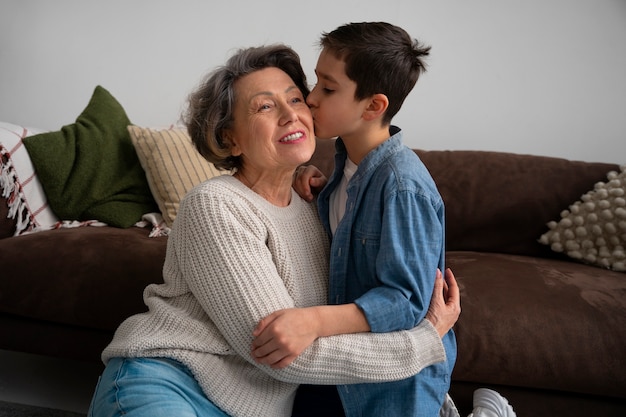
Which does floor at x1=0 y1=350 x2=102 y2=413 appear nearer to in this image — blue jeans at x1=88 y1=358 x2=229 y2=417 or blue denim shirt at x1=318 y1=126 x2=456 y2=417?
blue jeans at x1=88 y1=358 x2=229 y2=417

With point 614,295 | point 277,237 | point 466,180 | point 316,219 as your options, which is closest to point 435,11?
point 466,180

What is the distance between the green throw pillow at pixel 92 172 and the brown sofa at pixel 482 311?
162mm

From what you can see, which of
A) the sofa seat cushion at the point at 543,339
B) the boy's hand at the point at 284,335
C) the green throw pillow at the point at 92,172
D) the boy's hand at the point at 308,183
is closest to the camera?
the boy's hand at the point at 284,335

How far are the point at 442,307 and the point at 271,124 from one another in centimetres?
53

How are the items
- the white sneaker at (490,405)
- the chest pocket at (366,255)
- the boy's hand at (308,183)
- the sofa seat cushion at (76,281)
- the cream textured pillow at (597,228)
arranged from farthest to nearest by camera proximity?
1. the cream textured pillow at (597,228)
2. the sofa seat cushion at (76,281)
3. the white sneaker at (490,405)
4. the boy's hand at (308,183)
5. the chest pocket at (366,255)

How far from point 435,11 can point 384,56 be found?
174 centimetres

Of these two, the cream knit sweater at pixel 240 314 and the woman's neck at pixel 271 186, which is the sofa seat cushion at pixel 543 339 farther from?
the woman's neck at pixel 271 186

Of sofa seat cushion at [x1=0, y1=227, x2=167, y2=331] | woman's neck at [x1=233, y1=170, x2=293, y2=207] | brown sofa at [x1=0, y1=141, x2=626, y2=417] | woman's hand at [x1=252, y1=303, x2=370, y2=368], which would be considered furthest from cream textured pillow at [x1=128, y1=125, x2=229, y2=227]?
woman's hand at [x1=252, y1=303, x2=370, y2=368]

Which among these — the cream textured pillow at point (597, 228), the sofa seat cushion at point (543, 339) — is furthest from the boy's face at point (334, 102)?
the cream textured pillow at point (597, 228)

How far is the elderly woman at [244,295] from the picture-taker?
44.0 inches

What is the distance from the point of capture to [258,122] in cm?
130

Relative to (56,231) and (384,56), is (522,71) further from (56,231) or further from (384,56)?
(56,231)

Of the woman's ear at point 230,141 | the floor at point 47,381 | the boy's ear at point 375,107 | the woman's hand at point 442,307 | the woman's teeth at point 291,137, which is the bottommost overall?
the floor at point 47,381

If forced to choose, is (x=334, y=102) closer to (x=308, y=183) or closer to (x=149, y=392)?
(x=308, y=183)
